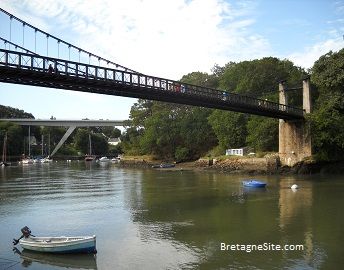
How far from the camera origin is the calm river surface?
19250 millimetres

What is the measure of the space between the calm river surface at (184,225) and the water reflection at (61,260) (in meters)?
0.05

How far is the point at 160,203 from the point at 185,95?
17.9 m

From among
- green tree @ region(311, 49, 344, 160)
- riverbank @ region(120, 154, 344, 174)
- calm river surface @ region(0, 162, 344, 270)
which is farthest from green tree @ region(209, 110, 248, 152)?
calm river surface @ region(0, 162, 344, 270)

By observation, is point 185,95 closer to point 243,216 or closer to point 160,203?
point 160,203

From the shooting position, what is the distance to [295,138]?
64.1 m

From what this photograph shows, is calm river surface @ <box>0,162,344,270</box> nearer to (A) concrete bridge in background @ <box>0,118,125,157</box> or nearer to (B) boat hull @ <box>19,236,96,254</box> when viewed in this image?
(B) boat hull @ <box>19,236,96,254</box>

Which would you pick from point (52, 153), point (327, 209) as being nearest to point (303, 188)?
point (327, 209)

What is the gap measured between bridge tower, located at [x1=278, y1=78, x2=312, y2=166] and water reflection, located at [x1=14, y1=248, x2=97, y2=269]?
48863mm

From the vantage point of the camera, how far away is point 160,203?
1399 inches

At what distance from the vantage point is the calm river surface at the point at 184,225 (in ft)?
63.2

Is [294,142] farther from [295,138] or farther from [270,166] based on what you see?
[270,166]

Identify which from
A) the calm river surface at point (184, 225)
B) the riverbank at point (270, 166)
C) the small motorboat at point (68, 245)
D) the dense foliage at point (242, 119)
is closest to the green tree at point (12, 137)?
the dense foliage at point (242, 119)

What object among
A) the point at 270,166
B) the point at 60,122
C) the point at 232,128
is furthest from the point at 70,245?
the point at 60,122

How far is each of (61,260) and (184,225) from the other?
887cm
